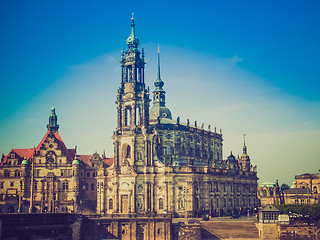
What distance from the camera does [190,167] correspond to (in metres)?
92.1

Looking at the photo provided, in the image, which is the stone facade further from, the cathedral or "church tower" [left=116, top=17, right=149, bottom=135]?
"church tower" [left=116, top=17, right=149, bottom=135]

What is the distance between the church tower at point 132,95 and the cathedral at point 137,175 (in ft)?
0.65

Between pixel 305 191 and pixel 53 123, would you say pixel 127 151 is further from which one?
pixel 305 191

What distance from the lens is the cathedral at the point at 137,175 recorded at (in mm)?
89625

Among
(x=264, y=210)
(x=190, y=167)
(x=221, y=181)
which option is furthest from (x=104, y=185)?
(x=264, y=210)

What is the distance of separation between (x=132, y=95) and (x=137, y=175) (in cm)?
1603

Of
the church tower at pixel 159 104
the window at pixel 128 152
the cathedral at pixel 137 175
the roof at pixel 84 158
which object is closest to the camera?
the cathedral at pixel 137 175

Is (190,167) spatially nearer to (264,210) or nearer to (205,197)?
(205,197)

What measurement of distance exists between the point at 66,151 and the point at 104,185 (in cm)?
1857

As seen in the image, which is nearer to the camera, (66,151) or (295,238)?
(295,238)

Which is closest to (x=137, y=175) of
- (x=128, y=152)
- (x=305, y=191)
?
(x=128, y=152)

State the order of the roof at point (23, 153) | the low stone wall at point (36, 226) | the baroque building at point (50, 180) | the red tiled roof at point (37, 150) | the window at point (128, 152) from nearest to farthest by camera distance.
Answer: the low stone wall at point (36, 226), the window at point (128, 152), the baroque building at point (50, 180), the red tiled roof at point (37, 150), the roof at point (23, 153)

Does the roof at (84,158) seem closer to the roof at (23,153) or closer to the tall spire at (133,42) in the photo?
the roof at (23,153)

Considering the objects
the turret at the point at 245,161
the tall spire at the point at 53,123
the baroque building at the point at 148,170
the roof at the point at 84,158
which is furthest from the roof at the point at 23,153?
the turret at the point at 245,161
